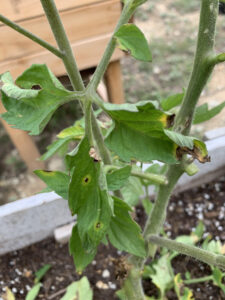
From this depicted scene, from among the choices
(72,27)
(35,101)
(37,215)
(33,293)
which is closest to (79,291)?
(33,293)

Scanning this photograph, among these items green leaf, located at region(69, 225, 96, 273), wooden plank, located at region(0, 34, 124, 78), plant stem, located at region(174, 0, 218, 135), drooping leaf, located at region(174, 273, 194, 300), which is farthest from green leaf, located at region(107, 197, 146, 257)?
wooden plank, located at region(0, 34, 124, 78)

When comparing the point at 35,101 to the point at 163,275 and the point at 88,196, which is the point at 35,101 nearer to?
the point at 88,196

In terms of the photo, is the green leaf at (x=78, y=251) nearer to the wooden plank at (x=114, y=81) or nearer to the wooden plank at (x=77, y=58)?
the wooden plank at (x=77, y=58)

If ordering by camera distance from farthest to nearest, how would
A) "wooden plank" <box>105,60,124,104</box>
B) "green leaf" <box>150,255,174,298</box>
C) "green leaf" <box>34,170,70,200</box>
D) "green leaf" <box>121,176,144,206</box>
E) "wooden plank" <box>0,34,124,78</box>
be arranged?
"wooden plank" <box>105,60,124,104</box> < "wooden plank" <box>0,34,124,78</box> < "green leaf" <box>150,255,174,298</box> < "green leaf" <box>121,176,144,206</box> < "green leaf" <box>34,170,70,200</box>

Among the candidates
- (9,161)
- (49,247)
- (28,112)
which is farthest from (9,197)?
(28,112)

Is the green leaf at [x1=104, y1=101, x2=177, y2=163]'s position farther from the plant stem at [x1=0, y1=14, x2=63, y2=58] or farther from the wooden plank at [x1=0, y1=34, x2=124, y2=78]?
the wooden plank at [x1=0, y1=34, x2=124, y2=78]

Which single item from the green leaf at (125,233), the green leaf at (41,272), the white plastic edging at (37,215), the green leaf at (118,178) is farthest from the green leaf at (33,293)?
the green leaf at (118,178)
